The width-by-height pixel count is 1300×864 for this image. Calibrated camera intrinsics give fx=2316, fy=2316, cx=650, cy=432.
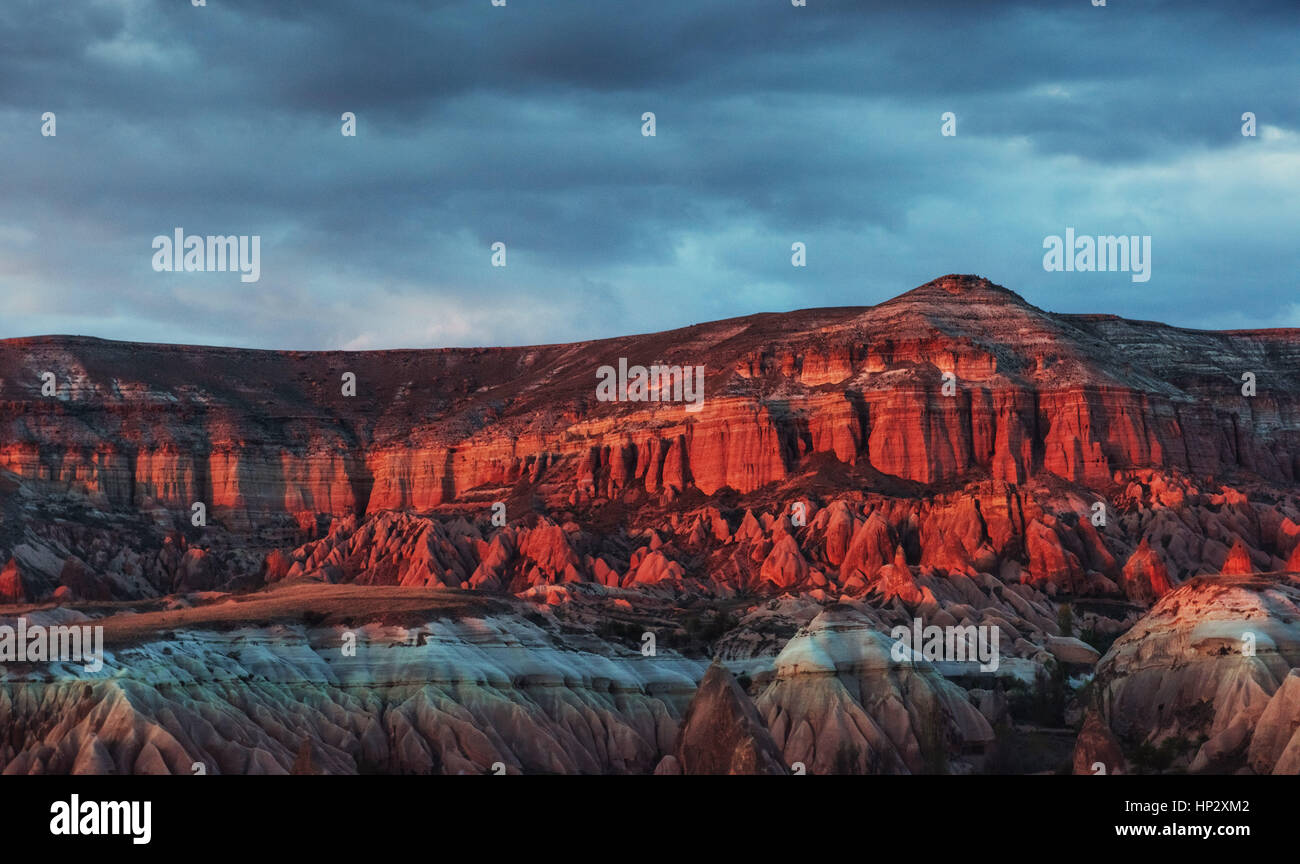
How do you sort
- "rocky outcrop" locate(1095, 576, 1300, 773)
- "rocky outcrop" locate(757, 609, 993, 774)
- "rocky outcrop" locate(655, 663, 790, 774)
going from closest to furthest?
"rocky outcrop" locate(655, 663, 790, 774)
"rocky outcrop" locate(1095, 576, 1300, 773)
"rocky outcrop" locate(757, 609, 993, 774)

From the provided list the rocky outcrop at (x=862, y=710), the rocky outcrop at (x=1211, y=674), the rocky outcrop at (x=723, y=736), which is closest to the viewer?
the rocky outcrop at (x=723, y=736)

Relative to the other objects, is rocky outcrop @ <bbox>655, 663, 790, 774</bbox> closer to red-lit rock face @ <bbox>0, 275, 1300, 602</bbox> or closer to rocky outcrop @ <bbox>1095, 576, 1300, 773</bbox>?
rocky outcrop @ <bbox>1095, 576, 1300, 773</bbox>

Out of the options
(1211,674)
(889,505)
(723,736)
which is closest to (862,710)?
(1211,674)

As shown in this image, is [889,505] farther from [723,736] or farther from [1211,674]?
[723,736]

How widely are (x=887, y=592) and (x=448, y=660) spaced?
40.2 meters

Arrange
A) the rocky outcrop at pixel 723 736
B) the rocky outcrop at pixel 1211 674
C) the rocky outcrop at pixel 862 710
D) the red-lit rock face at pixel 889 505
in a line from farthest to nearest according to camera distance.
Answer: the red-lit rock face at pixel 889 505
the rocky outcrop at pixel 862 710
the rocky outcrop at pixel 1211 674
the rocky outcrop at pixel 723 736

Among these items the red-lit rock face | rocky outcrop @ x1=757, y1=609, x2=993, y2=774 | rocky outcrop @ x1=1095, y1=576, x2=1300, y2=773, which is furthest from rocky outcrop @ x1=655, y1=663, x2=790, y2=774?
the red-lit rock face

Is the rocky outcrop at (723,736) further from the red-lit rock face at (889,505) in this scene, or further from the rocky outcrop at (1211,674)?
the red-lit rock face at (889,505)

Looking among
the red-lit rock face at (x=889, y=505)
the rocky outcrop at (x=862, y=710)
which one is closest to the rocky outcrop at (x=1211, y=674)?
the rocky outcrop at (x=862, y=710)

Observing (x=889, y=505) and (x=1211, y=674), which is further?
(x=889, y=505)

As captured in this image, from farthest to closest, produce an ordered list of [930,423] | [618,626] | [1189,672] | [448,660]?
[930,423]
[618,626]
[448,660]
[1189,672]
